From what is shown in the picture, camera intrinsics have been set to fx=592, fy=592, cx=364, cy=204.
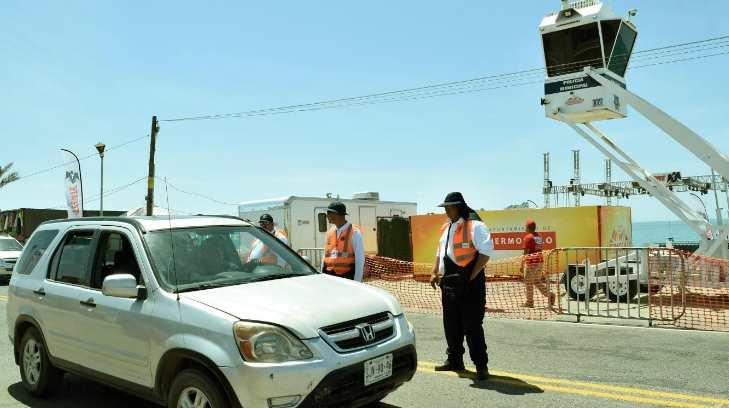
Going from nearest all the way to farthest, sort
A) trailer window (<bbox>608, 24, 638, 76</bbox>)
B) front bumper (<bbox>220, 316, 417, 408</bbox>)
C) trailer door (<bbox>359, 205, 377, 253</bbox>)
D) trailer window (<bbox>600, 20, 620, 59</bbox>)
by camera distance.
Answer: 1. front bumper (<bbox>220, 316, 417, 408</bbox>)
2. trailer window (<bbox>600, 20, 620, 59</bbox>)
3. trailer window (<bbox>608, 24, 638, 76</bbox>)
4. trailer door (<bbox>359, 205, 377, 253</bbox>)

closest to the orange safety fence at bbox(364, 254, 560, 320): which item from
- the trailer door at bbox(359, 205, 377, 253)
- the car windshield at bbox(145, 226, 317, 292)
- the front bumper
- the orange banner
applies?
the orange banner

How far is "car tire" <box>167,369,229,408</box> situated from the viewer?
375 centimetres

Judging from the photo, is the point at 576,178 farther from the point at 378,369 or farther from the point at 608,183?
the point at 378,369

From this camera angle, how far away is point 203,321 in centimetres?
386

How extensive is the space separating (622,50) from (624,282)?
1049cm

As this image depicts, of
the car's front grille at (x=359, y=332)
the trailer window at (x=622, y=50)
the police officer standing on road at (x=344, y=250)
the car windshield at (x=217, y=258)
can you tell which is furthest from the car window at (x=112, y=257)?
the trailer window at (x=622, y=50)

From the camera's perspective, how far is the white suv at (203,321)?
370 cm

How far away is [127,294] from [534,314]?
8.11 meters

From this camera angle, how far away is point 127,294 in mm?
4215

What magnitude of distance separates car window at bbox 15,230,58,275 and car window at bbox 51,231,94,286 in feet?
1.15

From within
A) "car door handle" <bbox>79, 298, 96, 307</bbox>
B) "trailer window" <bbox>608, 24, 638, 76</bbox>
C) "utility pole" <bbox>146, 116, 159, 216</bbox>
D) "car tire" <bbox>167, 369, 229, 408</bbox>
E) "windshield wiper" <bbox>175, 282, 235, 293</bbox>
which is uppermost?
"trailer window" <bbox>608, 24, 638, 76</bbox>

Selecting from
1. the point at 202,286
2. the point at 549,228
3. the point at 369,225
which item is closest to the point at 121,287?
the point at 202,286

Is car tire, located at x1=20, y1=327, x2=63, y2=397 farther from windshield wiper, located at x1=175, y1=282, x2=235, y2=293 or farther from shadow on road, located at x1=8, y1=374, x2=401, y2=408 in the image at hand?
windshield wiper, located at x1=175, y1=282, x2=235, y2=293

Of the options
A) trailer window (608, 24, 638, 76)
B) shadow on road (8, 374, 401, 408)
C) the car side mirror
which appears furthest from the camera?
trailer window (608, 24, 638, 76)
